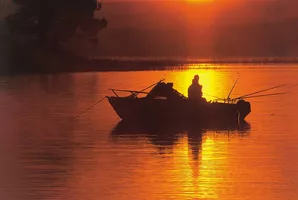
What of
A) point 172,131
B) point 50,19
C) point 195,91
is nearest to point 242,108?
point 195,91

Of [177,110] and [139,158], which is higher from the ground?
[177,110]

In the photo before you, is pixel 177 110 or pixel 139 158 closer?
pixel 139 158

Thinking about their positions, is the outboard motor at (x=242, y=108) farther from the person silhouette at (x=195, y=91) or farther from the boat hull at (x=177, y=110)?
the person silhouette at (x=195, y=91)

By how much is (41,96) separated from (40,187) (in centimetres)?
2393

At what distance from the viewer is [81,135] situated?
23875 millimetres

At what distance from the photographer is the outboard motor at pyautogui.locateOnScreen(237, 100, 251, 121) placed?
26625 millimetres

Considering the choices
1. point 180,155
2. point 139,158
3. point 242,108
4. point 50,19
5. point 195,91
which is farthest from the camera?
point 50,19

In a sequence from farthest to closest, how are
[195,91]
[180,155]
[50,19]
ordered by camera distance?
[50,19] < [195,91] < [180,155]

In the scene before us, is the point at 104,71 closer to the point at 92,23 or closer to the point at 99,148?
the point at 92,23

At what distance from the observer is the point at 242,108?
2680 centimetres

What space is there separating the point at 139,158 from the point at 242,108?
821cm

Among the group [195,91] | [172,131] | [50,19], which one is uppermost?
[50,19]

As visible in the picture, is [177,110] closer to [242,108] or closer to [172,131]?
[172,131]

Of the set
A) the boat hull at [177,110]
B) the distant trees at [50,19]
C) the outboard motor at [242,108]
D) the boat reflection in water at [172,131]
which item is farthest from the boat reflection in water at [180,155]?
the distant trees at [50,19]
